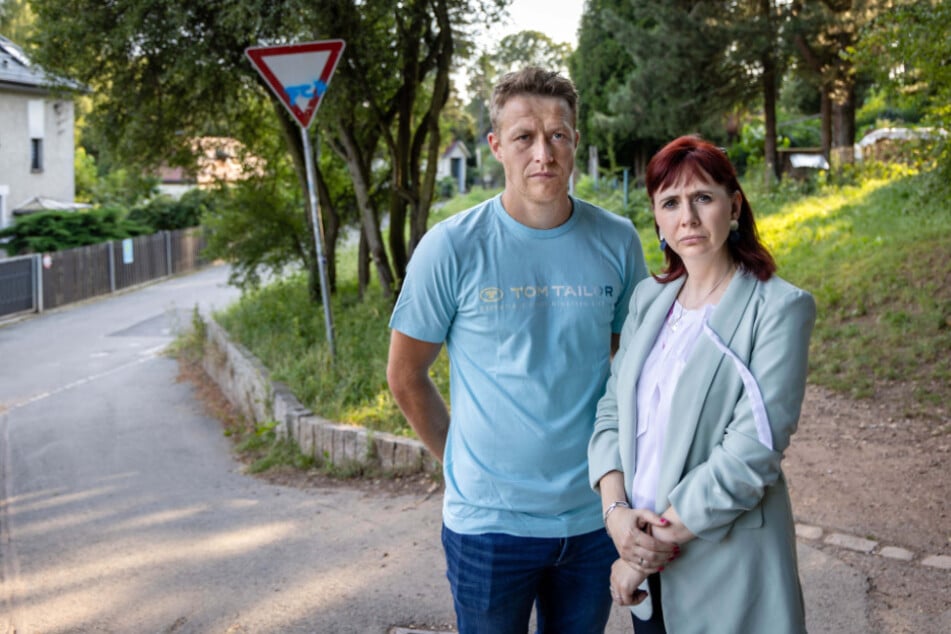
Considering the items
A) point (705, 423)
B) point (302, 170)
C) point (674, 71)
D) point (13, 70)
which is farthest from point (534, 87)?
point (13, 70)

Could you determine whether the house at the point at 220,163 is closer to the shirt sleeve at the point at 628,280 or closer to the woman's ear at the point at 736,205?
the shirt sleeve at the point at 628,280

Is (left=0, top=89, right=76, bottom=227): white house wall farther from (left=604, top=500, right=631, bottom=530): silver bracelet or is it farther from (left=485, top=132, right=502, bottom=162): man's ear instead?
(left=604, top=500, right=631, bottom=530): silver bracelet

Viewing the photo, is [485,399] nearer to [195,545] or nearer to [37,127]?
[195,545]

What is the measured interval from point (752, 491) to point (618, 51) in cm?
3650

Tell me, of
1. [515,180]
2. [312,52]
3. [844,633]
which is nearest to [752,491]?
[515,180]

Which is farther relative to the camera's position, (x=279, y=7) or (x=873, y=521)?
(x=279, y=7)

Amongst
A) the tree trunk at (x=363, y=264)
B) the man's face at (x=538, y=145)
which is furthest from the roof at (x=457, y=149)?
the man's face at (x=538, y=145)

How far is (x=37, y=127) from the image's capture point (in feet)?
107

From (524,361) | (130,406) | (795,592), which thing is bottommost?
(130,406)

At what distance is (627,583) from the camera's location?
2.56 meters

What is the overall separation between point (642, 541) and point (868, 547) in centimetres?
364

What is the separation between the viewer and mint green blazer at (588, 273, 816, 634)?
2312mm

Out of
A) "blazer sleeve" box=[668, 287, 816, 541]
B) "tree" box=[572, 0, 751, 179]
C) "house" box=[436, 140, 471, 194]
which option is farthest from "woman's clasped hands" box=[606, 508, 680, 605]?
"house" box=[436, 140, 471, 194]

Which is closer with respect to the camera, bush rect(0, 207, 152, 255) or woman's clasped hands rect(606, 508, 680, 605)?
woman's clasped hands rect(606, 508, 680, 605)
